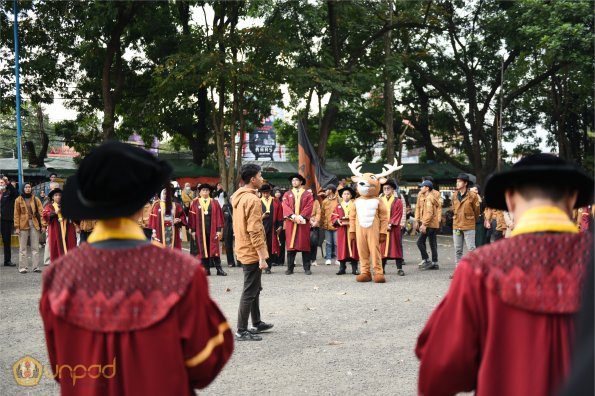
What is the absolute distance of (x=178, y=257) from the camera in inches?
132

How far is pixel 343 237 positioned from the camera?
16.5 metres

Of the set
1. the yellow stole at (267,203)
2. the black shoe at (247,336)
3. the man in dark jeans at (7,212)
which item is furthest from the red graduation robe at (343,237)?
the man in dark jeans at (7,212)

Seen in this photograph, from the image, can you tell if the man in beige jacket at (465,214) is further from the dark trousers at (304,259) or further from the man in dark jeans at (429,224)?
the dark trousers at (304,259)

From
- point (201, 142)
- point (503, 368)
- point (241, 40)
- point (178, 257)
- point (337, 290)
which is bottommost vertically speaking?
point (337, 290)

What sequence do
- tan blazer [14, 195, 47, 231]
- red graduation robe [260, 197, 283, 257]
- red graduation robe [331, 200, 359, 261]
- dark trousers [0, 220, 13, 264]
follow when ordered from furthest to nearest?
dark trousers [0, 220, 13, 264], red graduation robe [260, 197, 283, 257], tan blazer [14, 195, 47, 231], red graduation robe [331, 200, 359, 261]

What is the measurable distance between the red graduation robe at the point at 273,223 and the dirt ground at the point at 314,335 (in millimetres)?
2076

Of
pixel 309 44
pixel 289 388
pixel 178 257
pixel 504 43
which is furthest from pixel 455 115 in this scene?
pixel 178 257

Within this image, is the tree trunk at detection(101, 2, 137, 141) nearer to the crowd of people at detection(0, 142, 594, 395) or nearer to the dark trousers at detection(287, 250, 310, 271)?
the dark trousers at detection(287, 250, 310, 271)

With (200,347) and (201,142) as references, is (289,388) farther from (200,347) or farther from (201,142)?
(201,142)

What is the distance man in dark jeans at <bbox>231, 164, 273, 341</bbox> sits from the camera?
873 cm

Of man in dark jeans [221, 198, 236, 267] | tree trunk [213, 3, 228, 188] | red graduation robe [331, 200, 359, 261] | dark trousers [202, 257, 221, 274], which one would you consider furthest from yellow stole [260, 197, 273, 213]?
tree trunk [213, 3, 228, 188]

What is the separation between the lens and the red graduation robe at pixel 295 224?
16.8 metres

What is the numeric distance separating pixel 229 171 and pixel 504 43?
494 inches

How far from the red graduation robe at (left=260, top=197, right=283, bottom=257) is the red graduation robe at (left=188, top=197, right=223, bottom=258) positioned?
112 cm
